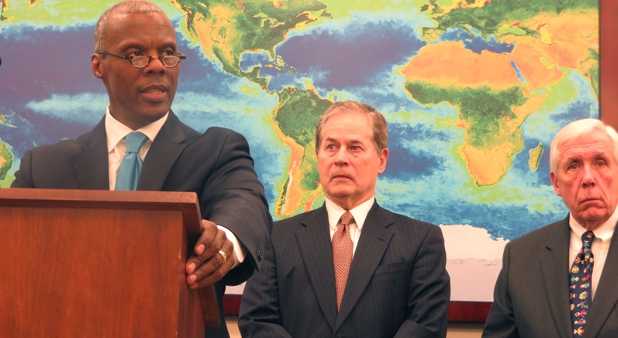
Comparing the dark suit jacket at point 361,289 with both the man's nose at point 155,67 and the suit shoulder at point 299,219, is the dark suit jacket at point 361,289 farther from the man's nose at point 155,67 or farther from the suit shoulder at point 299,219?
the man's nose at point 155,67

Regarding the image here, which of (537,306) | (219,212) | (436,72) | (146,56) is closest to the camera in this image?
(219,212)

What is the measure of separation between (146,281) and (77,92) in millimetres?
2825

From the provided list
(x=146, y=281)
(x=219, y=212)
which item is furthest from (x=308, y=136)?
(x=146, y=281)

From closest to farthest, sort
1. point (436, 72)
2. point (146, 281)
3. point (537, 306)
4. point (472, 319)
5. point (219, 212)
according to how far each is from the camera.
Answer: point (146, 281), point (219, 212), point (537, 306), point (472, 319), point (436, 72)

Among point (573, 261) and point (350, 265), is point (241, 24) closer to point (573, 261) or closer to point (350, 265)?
point (350, 265)

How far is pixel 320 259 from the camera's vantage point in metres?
2.90

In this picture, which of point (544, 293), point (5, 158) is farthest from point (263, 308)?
point (5, 158)

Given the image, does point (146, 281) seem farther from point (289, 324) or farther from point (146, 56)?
point (289, 324)

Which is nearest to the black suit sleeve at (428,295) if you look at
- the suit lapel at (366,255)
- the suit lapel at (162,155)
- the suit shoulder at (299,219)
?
the suit lapel at (366,255)

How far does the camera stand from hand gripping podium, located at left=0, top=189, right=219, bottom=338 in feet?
3.88

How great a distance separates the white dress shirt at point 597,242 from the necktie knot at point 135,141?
178 cm

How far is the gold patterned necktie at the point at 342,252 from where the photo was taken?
2861 mm

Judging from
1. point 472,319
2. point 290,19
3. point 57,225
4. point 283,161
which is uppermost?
point 290,19

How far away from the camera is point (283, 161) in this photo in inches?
146
